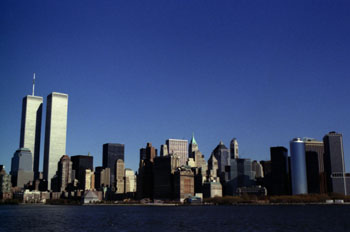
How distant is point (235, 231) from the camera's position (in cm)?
10262

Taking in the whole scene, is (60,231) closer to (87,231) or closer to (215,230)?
(87,231)

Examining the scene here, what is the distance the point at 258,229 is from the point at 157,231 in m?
24.3

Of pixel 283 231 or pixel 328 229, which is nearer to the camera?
pixel 283 231

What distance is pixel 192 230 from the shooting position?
105m

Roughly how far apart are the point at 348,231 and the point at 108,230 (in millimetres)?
55415

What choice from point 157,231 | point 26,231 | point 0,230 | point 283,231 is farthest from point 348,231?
point 0,230

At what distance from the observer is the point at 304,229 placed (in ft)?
354

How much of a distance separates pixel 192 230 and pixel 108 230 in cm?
1971

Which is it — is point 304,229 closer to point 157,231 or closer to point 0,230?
point 157,231

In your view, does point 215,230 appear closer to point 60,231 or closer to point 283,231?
point 283,231

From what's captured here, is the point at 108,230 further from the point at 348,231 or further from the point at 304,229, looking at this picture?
the point at 348,231

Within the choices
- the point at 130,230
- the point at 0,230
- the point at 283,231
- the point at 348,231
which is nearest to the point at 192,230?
the point at 130,230

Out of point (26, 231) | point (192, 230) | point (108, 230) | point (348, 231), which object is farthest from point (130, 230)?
point (348, 231)

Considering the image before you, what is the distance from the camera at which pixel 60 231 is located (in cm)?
10281
